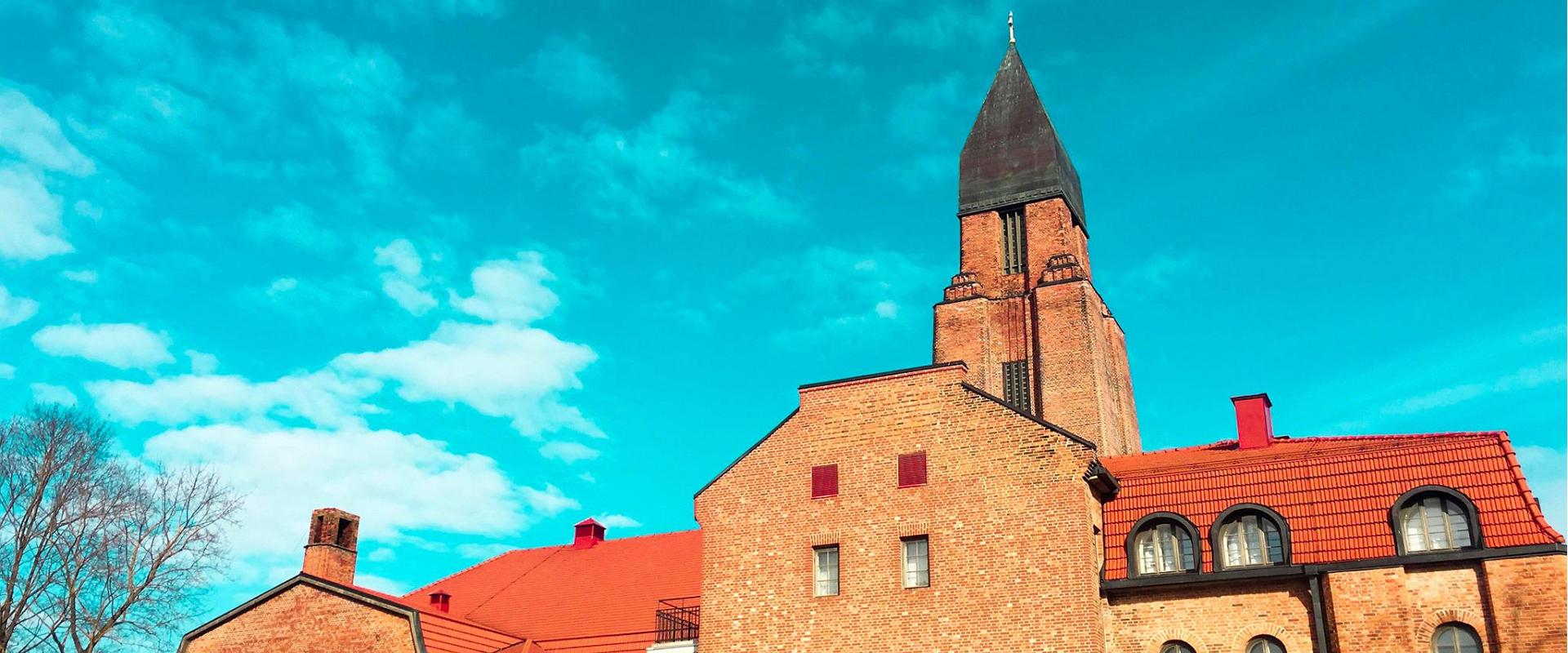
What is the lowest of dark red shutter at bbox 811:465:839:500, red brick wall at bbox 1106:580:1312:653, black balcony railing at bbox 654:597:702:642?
red brick wall at bbox 1106:580:1312:653

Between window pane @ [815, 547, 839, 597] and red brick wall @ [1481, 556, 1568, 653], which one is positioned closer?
red brick wall @ [1481, 556, 1568, 653]

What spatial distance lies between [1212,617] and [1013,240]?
89.1 feet

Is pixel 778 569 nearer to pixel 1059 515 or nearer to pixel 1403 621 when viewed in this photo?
pixel 1059 515

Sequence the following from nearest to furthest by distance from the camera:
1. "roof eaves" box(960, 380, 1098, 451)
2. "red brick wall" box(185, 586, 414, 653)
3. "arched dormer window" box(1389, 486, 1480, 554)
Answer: "arched dormer window" box(1389, 486, 1480, 554)
"roof eaves" box(960, 380, 1098, 451)
"red brick wall" box(185, 586, 414, 653)

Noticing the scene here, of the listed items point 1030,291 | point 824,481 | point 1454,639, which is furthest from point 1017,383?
point 1454,639

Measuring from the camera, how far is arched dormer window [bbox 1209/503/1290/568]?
22.1 meters

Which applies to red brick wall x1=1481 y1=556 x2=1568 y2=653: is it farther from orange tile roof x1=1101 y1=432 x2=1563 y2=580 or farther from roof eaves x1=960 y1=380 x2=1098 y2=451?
roof eaves x1=960 y1=380 x2=1098 y2=451

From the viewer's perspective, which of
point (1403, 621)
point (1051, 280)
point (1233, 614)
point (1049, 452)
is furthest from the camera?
point (1051, 280)

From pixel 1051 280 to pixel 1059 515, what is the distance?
23.1 metres

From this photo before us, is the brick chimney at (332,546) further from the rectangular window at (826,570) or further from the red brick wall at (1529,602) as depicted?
the red brick wall at (1529,602)

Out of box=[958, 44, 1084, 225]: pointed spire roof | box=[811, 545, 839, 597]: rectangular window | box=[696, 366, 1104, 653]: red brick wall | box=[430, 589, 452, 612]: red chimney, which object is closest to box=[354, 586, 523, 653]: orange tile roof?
box=[430, 589, 452, 612]: red chimney

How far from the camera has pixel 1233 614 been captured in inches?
858

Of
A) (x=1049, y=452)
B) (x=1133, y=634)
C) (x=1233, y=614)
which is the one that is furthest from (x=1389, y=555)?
(x=1049, y=452)

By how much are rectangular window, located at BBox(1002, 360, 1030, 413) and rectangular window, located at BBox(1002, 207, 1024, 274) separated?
160 inches
